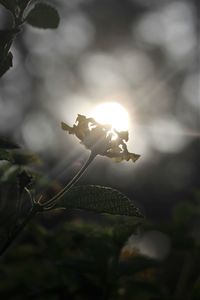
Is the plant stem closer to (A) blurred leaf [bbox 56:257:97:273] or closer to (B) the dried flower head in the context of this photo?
(B) the dried flower head

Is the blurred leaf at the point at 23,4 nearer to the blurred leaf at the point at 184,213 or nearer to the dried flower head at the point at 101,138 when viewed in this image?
the dried flower head at the point at 101,138

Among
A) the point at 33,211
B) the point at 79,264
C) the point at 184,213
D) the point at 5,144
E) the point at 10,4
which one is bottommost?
the point at 79,264

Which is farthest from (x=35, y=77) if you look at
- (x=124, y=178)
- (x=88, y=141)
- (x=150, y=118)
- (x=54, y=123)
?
(x=88, y=141)

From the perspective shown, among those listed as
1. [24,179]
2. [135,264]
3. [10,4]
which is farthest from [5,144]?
[135,264]

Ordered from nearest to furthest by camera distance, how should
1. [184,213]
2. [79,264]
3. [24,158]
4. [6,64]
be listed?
[6,64], [24,158], [79,264], [184,213]

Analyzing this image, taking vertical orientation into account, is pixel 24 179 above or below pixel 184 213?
below

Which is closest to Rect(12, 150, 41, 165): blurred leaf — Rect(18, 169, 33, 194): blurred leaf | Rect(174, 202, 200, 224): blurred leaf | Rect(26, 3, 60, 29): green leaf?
Rect(18, 169, 33, 194): blurred leaf

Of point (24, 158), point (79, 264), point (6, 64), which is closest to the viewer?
point (6, 64)

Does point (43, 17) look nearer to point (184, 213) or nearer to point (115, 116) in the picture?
point (115, 116)
